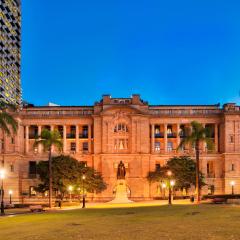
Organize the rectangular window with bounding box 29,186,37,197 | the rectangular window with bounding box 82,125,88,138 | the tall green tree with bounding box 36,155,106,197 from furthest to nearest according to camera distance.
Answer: the rectangular window with bounding box 82,125,88,138
the rectangular window with bounding box 29,186,37,197
the tall green tree with bounding box 36,155,106,197

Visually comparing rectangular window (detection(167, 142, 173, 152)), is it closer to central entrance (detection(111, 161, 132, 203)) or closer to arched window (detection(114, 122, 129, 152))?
arched window (detection(114, 122, 129, 152))

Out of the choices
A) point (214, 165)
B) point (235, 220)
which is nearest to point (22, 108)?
point (214, 165)

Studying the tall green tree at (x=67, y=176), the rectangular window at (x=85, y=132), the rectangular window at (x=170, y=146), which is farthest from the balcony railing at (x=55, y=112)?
the rectangular window at (x=170, y=146)

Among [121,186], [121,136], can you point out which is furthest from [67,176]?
[121,136]

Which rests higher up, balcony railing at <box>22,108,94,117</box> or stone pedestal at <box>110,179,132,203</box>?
balcony railing at <box>22,108,94,117</box>

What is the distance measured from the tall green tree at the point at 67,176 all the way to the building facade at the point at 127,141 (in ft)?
29.6

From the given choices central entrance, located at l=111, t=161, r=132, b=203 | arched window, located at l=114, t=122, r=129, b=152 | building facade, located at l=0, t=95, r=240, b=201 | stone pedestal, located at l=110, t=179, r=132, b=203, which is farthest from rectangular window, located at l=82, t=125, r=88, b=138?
stone pedestal, located at l=110, t=179, r=132, b=203

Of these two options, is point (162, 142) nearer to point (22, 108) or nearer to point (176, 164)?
point (176, 164)

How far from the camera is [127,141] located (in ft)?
439

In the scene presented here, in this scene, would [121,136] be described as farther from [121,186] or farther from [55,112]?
[121,186]

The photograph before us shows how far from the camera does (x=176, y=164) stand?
117938 millimetres

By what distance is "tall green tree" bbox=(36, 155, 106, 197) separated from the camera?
113125mm

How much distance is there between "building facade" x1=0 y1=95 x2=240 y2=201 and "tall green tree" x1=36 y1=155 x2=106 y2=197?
901cm

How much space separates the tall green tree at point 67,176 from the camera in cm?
11312
